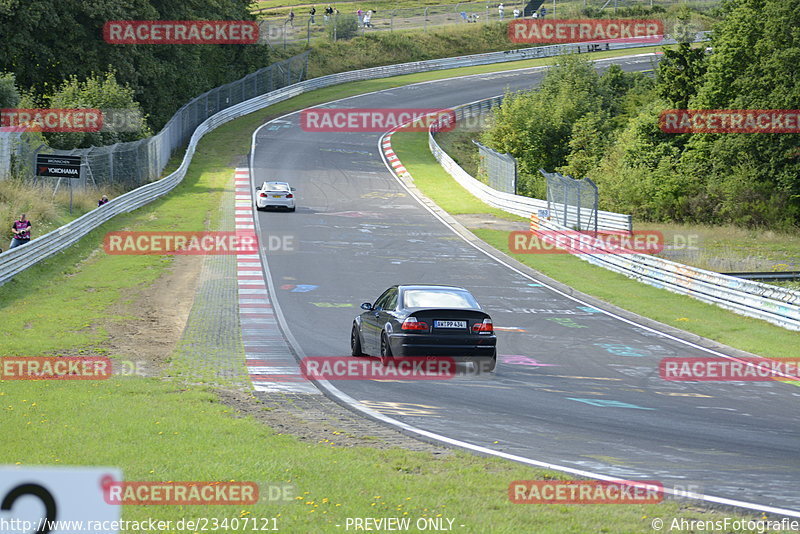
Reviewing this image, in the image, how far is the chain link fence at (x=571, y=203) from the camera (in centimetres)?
3306

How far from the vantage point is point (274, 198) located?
3891cm

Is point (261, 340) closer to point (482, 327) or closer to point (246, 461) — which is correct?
point (482, 327)

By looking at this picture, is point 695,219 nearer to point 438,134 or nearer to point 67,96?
point 438,134

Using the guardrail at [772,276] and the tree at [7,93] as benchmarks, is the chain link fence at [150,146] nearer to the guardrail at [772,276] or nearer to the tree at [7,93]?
the tree at [7,93]

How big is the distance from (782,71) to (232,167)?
92.4 feet

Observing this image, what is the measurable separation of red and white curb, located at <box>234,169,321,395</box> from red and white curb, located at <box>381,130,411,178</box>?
22.7 m

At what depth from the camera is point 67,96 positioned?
43.0 m

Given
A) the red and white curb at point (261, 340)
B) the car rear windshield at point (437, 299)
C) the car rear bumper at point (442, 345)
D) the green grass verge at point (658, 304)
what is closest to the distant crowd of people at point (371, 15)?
the green grass verge at point (658, 304)

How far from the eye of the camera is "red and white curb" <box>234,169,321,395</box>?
13445mm

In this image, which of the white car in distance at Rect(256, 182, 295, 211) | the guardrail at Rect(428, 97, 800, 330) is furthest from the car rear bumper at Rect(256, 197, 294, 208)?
the guardrail at Rect(428, 97, 800, 330)

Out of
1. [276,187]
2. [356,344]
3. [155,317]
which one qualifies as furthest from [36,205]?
[356,344]

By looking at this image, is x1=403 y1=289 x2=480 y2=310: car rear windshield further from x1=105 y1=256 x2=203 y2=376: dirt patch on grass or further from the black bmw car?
x1=105 y1=256 x2=203 y2=376: dirt patch on grass

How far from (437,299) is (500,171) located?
3013 centimetres

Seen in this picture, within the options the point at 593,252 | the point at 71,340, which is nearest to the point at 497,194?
the point at 593,252
